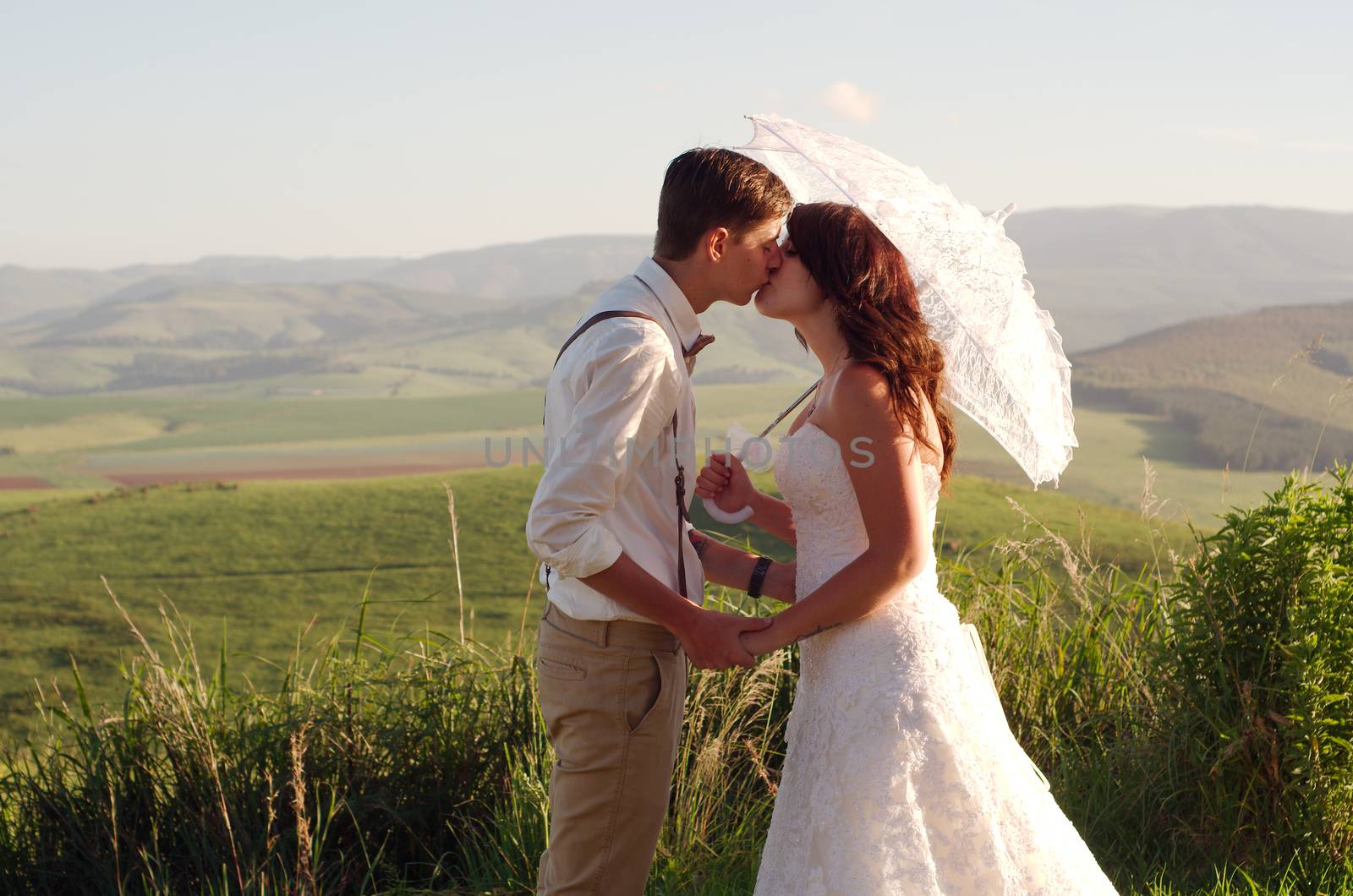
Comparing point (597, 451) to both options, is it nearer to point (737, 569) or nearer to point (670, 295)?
point (670, 295)

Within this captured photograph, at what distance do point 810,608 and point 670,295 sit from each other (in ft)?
2.41

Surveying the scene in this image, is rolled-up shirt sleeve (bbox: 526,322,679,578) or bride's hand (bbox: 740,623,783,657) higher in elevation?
rolled-up shirt sleeve (bbox: 526,322,679,578)

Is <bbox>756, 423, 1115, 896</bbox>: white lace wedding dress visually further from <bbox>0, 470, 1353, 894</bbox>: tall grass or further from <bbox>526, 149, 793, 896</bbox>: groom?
<bbox>0, 470, 1353, 894</bbox>: tall grass

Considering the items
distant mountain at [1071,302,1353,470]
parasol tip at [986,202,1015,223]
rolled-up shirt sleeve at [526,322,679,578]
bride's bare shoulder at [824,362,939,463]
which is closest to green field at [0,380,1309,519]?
distant mountain at [1071,302,1353,470]

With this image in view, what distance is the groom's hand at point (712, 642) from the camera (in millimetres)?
2146

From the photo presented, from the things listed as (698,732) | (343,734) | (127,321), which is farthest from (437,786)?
(127,321)

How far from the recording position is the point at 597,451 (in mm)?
2020

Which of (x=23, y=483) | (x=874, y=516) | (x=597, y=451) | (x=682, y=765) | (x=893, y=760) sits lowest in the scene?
(x=23, y=483)

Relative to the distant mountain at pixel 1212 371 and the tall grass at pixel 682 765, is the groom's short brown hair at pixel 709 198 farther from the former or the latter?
the distant mountain at pixel 1212 371

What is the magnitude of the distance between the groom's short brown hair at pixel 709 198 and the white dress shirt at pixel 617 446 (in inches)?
3.6

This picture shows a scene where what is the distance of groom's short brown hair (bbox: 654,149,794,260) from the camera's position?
2195 mm

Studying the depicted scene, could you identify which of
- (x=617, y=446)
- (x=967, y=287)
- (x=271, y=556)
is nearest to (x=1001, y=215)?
(x=967, y=287)

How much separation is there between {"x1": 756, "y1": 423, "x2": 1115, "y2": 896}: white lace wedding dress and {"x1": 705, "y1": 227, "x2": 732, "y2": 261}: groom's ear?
1.40 feet

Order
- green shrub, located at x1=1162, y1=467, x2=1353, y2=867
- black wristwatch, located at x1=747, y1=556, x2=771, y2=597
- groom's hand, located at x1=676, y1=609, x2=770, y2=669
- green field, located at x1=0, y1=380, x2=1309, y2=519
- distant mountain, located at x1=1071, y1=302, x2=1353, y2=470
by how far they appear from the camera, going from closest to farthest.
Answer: groom's hand, located at x1=676, y1=609, x2=770, y2=669 < black wristwatch, located at x1=747, y1=556, x2=771, y2=597 < green shrub, located at x1=1162, y1=467, x2=1353, y2=867 < green field, located at x1=0, y1=380, x2=1309, y2=519 < distant mountain, located at x1=1071, y1=302, x2=1353, y2=470
